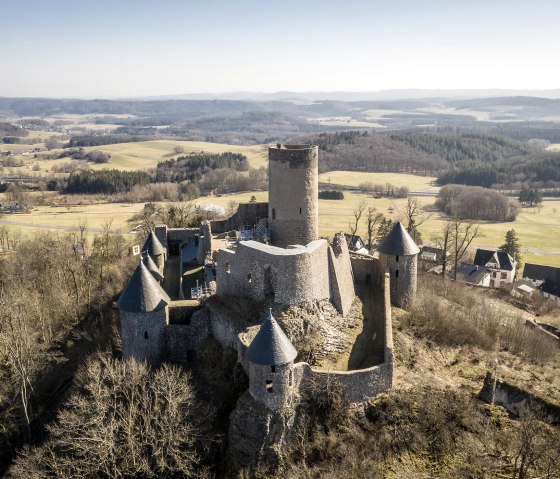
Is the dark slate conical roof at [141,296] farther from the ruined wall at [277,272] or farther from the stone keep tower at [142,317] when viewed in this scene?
the ruined wall at [277,272]

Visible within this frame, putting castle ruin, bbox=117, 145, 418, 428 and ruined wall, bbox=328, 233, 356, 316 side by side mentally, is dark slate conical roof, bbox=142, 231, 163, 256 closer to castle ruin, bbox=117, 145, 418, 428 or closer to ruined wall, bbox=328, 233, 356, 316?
castle ruin, bbox=117, 145, 418, 428

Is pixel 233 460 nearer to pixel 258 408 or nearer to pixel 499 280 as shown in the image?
pixel 258 408

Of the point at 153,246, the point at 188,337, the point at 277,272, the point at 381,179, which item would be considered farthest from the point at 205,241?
the point at 381,179

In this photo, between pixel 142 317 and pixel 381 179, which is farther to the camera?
pixel 381 179

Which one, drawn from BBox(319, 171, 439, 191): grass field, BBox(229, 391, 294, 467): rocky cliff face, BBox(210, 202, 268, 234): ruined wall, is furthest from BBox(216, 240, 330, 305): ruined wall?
BBox(319, 171, 439, 191): grass field

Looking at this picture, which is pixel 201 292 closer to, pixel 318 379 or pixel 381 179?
pixel 318 379

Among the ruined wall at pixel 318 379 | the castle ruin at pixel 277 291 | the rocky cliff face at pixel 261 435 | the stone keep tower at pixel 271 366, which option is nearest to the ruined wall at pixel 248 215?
the castle ruin at pixel 277 291

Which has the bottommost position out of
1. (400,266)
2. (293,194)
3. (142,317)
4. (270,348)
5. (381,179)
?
(381,179)
